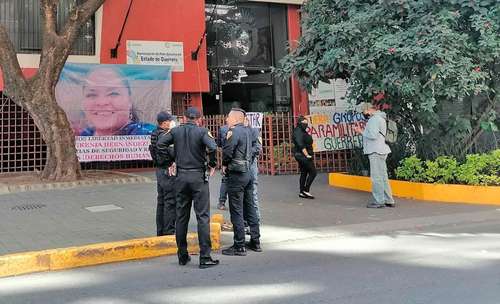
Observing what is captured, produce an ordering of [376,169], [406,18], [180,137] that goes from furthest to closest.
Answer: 1. [406,18]
2. [376,169]
3. [180,137]

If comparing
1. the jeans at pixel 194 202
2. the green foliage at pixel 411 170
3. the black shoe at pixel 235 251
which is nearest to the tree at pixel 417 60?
the green foliage at pixel 411 170

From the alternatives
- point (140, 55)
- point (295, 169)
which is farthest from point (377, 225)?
point (140, 55)

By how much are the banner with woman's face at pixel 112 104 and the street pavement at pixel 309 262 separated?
15.5 feet

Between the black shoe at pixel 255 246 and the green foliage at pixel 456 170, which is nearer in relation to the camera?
the black shoe at pixel 255 246

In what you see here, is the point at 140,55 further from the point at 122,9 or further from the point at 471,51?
the point at 471,51

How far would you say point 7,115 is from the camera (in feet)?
49.0

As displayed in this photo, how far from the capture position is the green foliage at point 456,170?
34.5 ft

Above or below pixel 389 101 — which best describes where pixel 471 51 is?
above

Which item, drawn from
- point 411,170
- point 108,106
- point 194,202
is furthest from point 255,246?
point 108,106

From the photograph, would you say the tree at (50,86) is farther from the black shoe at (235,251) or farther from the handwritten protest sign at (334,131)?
the black shoe at (235,251)

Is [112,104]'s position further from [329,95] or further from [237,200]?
[237,200]

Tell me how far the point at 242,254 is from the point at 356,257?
4.69 feet

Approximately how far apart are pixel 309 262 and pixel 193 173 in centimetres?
175

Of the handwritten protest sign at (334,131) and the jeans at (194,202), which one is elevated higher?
the handwritten protest sign at (334,131)
